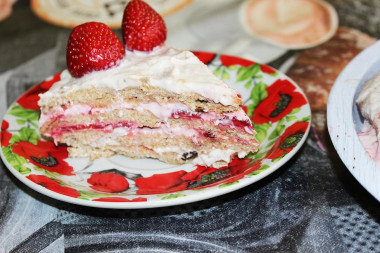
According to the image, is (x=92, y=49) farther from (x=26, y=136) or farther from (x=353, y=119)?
(x=353, y=119)

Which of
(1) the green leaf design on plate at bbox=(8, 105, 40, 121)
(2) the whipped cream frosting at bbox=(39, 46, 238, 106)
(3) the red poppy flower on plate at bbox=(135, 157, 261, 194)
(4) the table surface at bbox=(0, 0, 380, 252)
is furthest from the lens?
(1) the green leaf design on plate at bbox=(8, 105, 40, 121)

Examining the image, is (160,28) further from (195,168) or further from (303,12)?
(303,12)

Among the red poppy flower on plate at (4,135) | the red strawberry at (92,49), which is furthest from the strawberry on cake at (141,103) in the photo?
the red poppy flower on plate at (4,135)

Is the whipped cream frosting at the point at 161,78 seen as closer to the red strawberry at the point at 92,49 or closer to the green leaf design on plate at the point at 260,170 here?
the red strawberry at the point at 92,49

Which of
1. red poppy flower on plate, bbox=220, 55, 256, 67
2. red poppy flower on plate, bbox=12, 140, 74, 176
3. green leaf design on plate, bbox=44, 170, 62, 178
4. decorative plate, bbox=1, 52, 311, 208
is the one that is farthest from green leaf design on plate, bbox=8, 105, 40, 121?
red poppy flower on plate, bbox=220, 55, 256, 67

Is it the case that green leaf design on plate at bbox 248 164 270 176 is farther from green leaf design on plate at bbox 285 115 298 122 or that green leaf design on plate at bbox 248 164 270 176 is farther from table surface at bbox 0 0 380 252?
green leaf design on plate at bbox 285 115 298 122

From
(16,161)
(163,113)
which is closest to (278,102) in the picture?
(163,113)

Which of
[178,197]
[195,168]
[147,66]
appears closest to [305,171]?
[195,168]
